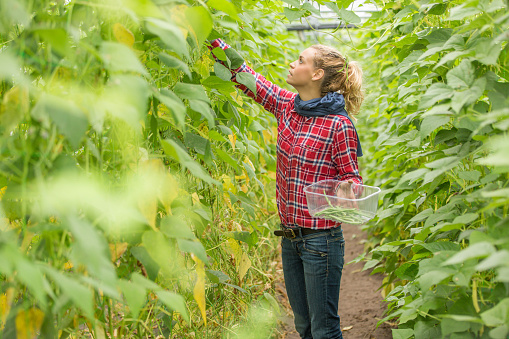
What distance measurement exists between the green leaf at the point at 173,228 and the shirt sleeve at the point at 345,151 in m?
0.99

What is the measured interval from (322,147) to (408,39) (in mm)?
513

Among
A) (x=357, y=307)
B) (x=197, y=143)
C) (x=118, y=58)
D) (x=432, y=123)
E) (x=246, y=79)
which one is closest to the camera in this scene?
(x=118, y=58)

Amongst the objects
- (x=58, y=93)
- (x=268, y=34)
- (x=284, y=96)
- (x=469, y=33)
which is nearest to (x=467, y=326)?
(x=469, y=33)

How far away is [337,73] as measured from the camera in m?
1.97

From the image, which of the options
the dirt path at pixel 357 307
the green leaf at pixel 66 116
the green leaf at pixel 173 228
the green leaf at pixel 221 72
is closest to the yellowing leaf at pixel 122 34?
the green leaf at pixel 66 116

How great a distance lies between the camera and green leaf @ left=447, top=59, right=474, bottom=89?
1.13 metres

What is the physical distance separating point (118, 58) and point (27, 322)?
20.4 inches

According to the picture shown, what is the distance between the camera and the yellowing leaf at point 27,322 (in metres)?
0.87

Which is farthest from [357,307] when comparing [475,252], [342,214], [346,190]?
[475,252]

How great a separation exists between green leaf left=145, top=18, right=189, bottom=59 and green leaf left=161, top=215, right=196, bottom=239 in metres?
0.35

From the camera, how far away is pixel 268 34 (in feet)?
9.41

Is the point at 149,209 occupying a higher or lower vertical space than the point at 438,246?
higher

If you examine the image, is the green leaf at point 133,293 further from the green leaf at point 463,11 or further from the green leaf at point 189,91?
the green leaf at point 463,11

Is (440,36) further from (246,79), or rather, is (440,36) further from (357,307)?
(357,307)
